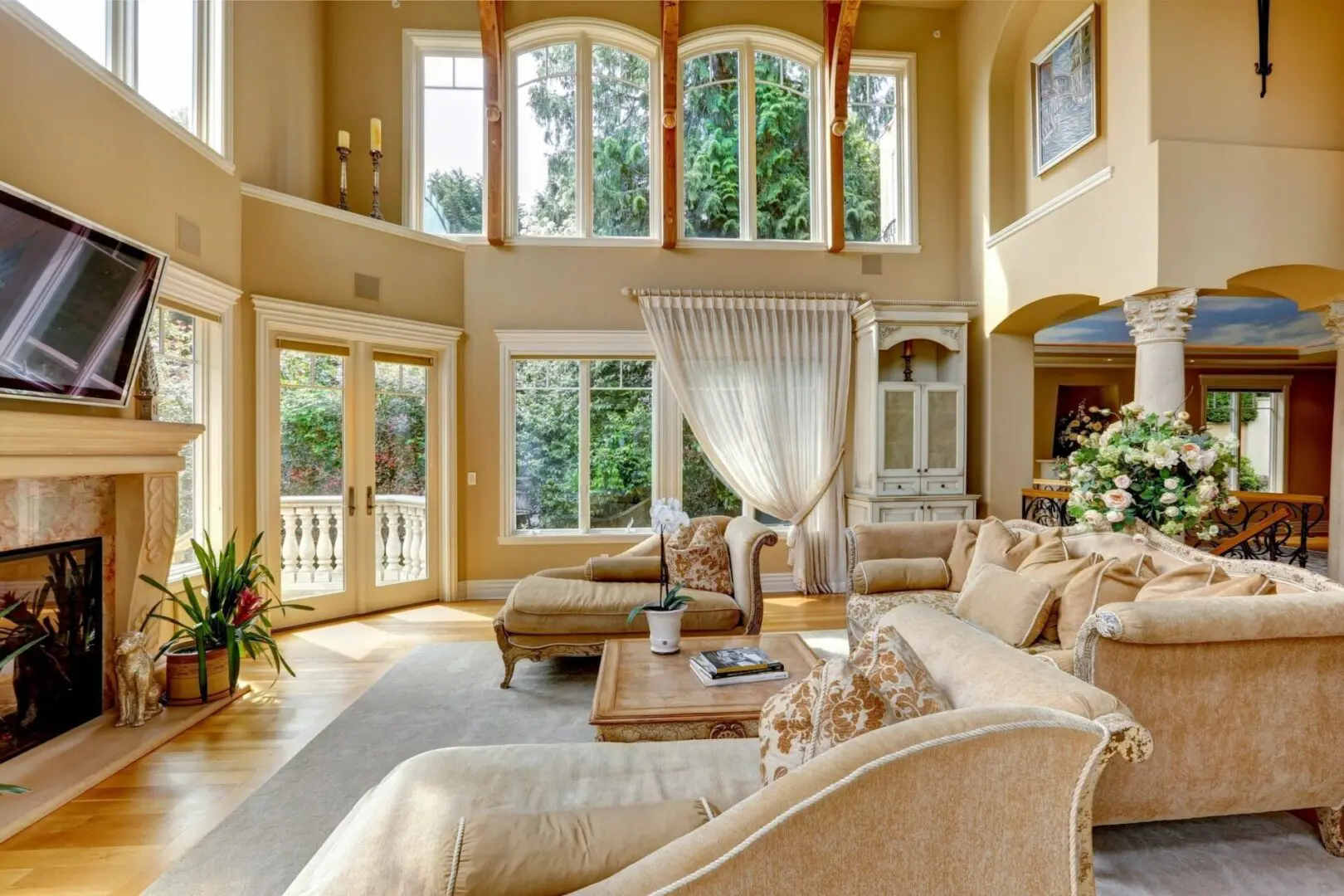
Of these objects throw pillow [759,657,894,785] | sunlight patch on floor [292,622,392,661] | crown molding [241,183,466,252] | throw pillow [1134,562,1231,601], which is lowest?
sunlight patch on floor [292,622,392,661]

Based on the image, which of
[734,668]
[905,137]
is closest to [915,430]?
[905,137]

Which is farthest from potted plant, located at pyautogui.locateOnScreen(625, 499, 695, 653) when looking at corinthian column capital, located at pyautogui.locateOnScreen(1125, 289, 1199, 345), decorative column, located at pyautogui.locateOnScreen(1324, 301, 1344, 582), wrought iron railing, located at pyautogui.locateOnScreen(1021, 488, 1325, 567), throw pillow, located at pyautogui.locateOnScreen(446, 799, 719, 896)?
decorative column, located at pyautogui.locateOnScreen(1324, 301, 1344, 582)

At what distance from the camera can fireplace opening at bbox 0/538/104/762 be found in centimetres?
270

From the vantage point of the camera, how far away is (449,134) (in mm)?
5672

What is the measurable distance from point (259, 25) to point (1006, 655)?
5.79 m

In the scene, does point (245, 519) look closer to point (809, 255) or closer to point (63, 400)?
point (63, 400)

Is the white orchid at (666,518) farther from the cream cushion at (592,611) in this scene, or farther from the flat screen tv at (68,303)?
the flat screen tv at (68,303)

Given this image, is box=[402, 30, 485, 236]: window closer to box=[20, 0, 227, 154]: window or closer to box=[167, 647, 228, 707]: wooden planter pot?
box=[20, 0, 227, 154]: window

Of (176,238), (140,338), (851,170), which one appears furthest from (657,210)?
(140,338)

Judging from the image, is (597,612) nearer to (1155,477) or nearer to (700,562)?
(700,562)

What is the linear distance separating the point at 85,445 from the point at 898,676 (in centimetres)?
325

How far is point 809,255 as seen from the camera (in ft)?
19.3

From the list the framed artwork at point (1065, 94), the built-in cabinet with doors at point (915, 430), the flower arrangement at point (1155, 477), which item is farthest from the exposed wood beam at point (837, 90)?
the flower arrangement at point (1155, 477)

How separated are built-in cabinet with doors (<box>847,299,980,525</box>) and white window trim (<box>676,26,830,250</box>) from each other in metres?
1.11
